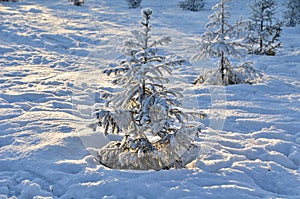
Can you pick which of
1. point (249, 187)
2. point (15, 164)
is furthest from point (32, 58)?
point (249, 187)

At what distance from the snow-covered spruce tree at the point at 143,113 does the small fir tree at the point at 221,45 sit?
A: 3.68m

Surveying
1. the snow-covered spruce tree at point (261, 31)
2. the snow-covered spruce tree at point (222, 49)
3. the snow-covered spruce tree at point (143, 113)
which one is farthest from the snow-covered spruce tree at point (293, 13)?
the snow-covered spruce tree at point (143, 113)

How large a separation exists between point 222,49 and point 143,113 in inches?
167

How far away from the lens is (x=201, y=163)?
452 centimetres

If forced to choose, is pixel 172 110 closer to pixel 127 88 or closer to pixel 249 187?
pixel 127 88

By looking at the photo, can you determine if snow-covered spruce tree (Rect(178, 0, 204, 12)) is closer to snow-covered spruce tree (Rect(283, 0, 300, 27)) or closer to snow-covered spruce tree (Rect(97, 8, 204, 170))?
snow-covered spruce tree (Rect(283, 0, 300, 27))

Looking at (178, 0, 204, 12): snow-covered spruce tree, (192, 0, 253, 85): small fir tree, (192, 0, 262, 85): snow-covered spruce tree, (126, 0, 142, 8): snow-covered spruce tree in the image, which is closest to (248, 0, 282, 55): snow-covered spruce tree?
(192, 0, 262, 85): snow-covered spruce tree

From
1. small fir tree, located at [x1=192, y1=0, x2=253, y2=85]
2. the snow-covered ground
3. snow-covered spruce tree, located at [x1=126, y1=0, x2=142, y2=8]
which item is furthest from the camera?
snow-covered spruce tree, located at [x1=126, y1=0, x2=142, y2=8]

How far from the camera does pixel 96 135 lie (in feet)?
17.7

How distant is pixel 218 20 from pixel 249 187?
4877 millimetres

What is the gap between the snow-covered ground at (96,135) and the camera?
3.98 m

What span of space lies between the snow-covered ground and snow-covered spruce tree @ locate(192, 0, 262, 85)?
0.44 metres

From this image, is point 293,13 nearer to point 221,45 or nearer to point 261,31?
point 261,31

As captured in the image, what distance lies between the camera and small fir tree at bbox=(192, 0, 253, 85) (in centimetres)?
787
